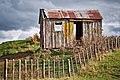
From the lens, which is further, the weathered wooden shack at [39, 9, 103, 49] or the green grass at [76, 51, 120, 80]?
the weathered wooden shack at [39, 9, 103, 49]

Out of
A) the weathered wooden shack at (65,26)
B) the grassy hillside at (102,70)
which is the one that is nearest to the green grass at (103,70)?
the grassy hillside at (102,70)

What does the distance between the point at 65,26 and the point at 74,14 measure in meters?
1.82

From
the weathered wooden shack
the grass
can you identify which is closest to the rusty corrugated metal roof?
the weathered wooden shack

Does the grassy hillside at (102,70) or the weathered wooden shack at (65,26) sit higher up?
the weathered wooden shack at (65,26)

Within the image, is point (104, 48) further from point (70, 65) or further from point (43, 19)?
point (43, 19)

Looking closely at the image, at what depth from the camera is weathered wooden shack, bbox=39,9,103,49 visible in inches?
1560

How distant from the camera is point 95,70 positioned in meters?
26.9

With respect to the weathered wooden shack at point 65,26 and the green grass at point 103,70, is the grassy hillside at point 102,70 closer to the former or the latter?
the green grass at point 103,70

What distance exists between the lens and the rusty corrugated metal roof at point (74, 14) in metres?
39.9

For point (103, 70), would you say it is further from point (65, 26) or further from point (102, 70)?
point (65, 26)

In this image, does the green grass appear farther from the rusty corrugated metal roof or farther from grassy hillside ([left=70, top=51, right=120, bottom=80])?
the rusty corrugated metal roof

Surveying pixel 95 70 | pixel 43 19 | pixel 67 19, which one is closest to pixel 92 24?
pixel 67 19

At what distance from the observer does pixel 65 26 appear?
40031 mm

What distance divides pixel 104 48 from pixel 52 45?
8.97m
